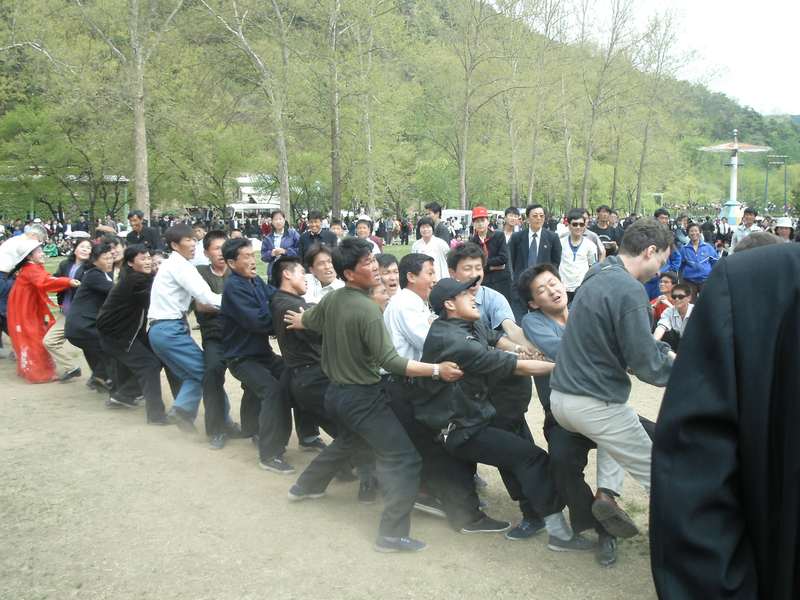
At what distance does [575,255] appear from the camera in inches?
376

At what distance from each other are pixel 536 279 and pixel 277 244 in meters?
7.40

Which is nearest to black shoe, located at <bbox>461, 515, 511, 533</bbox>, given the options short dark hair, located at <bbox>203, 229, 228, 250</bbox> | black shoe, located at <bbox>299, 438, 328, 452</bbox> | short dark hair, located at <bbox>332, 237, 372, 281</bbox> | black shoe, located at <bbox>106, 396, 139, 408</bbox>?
short dark hair, located at <bbox>332, 237, 372, 281</bbox>

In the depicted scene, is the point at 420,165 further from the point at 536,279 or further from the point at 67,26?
the point at 536,279

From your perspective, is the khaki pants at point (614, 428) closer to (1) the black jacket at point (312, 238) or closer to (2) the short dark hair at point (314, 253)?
(2) the short dark hair at point (314, 253)

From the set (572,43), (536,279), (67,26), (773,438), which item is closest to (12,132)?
(67,26)

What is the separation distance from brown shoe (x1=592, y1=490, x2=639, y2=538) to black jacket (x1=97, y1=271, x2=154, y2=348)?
5065mm

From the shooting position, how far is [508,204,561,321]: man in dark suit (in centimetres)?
947

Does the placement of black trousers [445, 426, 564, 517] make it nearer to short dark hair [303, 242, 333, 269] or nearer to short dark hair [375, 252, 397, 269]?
short dark hair [375, 252, 397, 269]

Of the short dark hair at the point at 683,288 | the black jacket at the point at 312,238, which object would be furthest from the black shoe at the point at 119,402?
the short dark hair at the point at 683,288

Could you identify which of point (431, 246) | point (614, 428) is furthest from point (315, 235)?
point (614, 428)

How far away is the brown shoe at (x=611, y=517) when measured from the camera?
3.98m

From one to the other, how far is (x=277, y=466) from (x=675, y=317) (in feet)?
16.3

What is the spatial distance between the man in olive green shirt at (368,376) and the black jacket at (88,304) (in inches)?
168

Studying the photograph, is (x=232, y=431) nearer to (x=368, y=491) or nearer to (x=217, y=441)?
(x=217, y=441)
